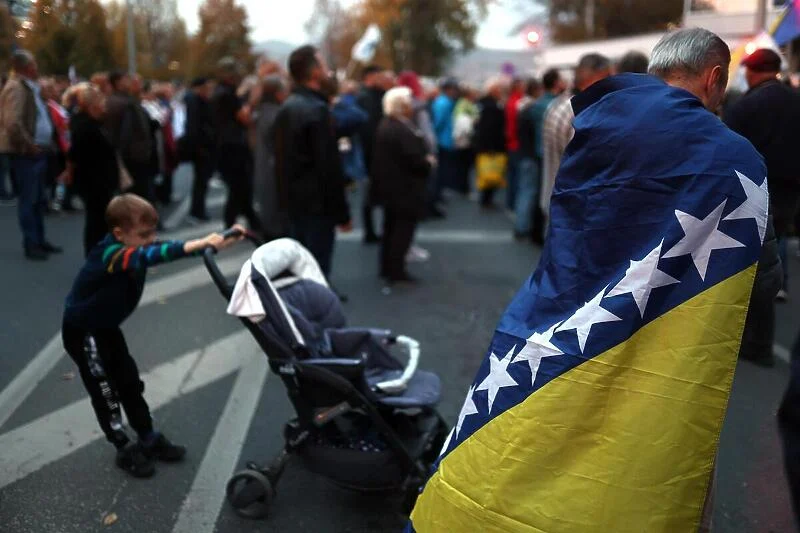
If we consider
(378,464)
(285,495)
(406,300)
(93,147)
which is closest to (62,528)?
→ (285,495)

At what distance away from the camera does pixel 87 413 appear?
4328mm

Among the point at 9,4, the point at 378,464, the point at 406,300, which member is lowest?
→ the point at 406,300

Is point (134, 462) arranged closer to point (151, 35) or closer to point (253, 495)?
point (253, 495)

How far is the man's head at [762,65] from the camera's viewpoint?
205 inches

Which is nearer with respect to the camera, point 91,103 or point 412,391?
point 412,391

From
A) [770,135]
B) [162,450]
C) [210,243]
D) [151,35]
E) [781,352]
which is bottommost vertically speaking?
[781,352]

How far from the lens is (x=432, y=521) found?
225 cm

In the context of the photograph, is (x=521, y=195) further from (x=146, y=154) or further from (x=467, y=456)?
(x=467, y=456)

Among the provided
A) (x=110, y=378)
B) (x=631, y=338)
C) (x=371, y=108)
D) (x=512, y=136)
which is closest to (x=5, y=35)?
(x=110, y=378)

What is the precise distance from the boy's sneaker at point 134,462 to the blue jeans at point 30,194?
4826mm

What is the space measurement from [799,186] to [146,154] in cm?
620

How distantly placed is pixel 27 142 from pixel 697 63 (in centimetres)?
679

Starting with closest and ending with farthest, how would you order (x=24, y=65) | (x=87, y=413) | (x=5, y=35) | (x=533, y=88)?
1. (x=87, y=413)
2. (x=5, y=35)
3. (x=24, y=65)
4. (x=533, y=88)

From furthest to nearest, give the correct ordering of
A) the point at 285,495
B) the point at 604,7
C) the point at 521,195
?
1. the point at 604,7
2. the point at 521,195
3. the point at 285,495
